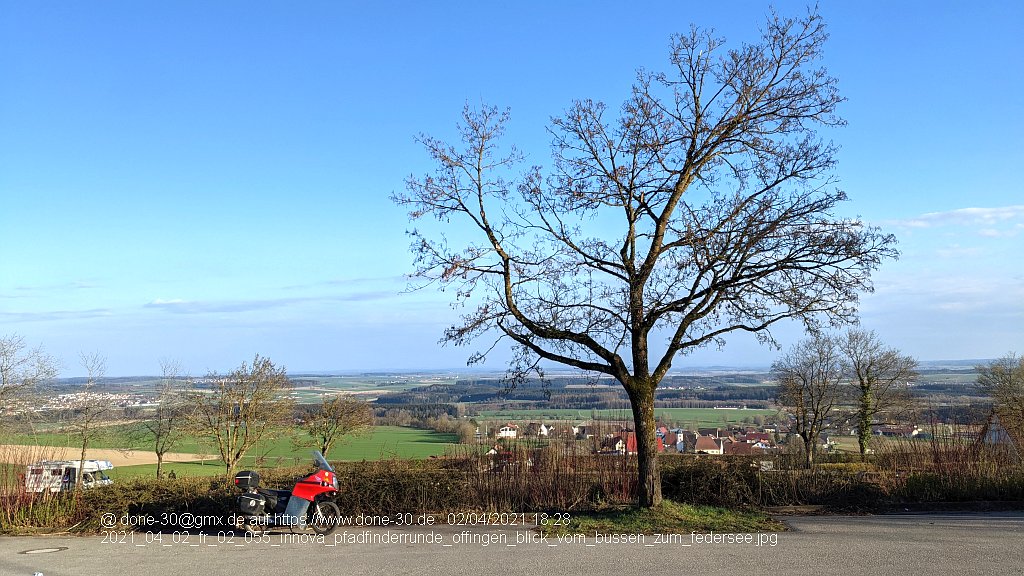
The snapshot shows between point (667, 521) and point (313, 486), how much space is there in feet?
16.8

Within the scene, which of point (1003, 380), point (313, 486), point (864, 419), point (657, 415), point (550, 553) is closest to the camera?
point (550, 553)

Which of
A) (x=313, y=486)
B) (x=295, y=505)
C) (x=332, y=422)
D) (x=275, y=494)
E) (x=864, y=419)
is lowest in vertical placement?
(x=864, y=419)

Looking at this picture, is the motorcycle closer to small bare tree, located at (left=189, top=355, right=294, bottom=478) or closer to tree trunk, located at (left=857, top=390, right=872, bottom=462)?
small bare tree, located at (left=189, top=355, right=294, bottom=478)

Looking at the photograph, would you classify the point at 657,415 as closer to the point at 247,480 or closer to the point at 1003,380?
the point at 247,480

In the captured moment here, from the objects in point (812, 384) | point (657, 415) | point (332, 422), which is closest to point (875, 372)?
point (812, 384)

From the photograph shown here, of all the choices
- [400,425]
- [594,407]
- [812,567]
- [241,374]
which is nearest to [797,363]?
[400,425]

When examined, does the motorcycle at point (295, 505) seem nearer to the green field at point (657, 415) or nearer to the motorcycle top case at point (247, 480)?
the motorcycle top case at point (247, 480)

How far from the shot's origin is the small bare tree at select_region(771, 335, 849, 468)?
31.4 m

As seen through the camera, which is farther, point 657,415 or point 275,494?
point 657,415

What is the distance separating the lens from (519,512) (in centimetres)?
1131

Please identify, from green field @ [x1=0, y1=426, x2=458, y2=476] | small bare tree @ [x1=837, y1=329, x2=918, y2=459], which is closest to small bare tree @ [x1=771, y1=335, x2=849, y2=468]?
small bare tree @ [x1=837, y1=329, x2=918, y2=459]

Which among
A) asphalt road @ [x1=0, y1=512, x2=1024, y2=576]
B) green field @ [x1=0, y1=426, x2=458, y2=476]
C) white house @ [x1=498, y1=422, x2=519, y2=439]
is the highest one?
white house @ [x1=498, y1=422, x2=519, y2=439]

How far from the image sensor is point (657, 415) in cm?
2370

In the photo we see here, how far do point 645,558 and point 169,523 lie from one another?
7315 millimetres
